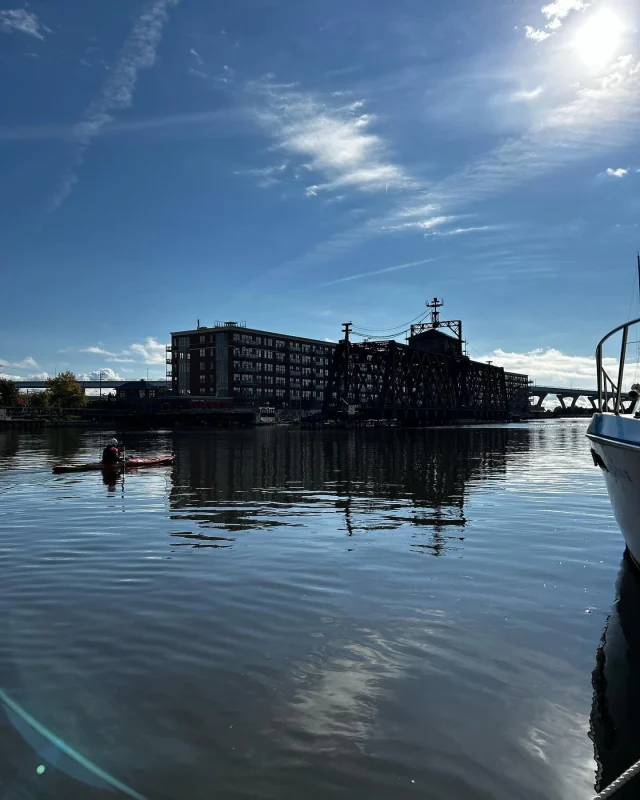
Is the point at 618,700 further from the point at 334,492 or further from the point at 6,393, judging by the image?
the point at 6,393

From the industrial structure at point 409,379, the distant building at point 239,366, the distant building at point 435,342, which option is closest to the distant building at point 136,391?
the distant building at point 239,366

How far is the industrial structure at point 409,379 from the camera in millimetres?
129125

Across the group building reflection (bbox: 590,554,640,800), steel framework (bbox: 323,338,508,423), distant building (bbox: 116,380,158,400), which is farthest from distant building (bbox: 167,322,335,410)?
building reflection (bbox: 590,554,640,800)

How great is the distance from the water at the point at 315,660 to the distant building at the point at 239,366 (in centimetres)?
14542

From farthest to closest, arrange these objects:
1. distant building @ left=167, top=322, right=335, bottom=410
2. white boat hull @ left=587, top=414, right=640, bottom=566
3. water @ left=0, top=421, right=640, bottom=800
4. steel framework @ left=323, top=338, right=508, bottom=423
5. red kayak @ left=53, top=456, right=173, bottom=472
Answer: distant building @ left=167, top=322, right=335, bottom=410
steel framework @ left=323, top=338, right=508, bottom=423
red kayak @ left=53, top=456, right=173, bottom=472
white boat hull @ left=587, top=414, right=640, bottom=566
water @ left=0, top=421, right=640, bottom=800

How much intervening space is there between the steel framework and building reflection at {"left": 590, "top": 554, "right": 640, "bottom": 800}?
364 feet

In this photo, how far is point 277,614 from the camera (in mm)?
9781

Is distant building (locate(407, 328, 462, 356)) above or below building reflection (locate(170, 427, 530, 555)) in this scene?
above

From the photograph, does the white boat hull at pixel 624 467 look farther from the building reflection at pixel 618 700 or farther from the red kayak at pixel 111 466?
the red kayak at pixel 111 466

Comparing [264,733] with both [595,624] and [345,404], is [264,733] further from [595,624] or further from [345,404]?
[345,404]

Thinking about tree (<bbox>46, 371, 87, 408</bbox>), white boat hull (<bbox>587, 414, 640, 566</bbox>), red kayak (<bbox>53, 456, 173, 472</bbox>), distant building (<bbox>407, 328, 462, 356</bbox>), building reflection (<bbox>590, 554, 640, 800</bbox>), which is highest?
distant building (<bbox>407, 328, 462, 356</bbox>)

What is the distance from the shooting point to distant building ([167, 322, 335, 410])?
531 feet

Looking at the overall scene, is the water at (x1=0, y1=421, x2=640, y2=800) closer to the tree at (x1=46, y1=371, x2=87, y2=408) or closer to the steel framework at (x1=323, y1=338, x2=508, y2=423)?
the steel framework at (x1=323, y1=338, x2=508, y2=423)

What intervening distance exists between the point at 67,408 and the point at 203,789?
165 meters
